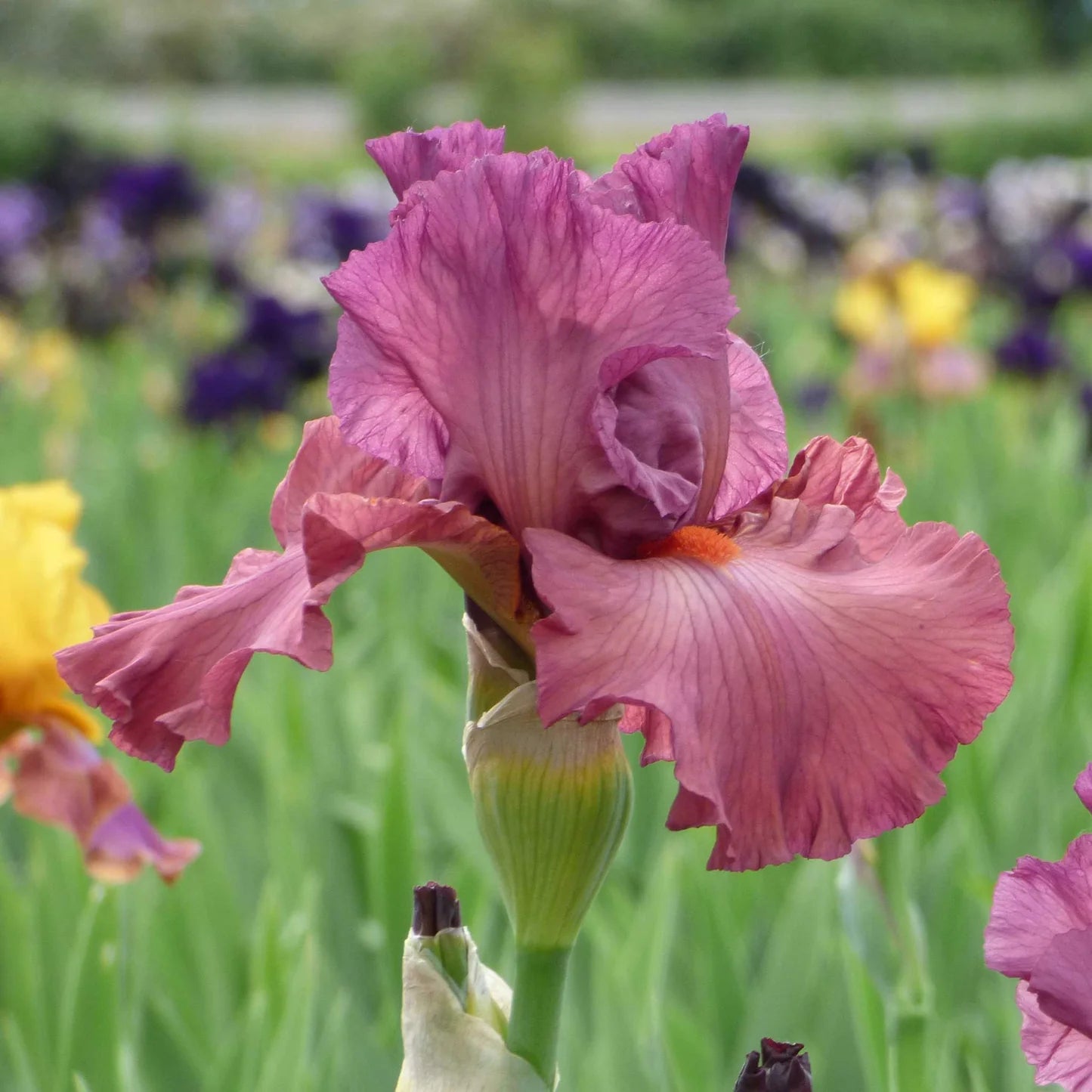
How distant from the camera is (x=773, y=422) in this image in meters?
0.54

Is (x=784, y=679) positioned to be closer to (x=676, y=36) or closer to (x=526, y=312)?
(x=526, y=312)

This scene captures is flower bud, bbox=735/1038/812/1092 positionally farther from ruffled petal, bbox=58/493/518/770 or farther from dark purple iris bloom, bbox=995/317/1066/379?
dark purple iris bloom, bbox=995/317/1066/379

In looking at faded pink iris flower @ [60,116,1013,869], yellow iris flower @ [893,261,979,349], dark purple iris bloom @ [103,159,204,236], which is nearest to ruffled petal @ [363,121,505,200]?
faded pink iris flower @ [60,116,1013,869]

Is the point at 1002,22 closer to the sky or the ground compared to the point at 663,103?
closer to the sky

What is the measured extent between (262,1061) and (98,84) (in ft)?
62.8

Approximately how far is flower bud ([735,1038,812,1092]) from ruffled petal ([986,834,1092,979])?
0.23ft

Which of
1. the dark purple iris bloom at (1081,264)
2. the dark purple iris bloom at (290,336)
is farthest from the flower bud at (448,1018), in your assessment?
the dark purple iris bloom at (1081,264)

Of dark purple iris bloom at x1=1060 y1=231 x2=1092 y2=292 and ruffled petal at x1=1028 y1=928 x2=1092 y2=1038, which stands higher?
dark purple iris bloom at x1=1060 y1=231 x2=1092 y2=292

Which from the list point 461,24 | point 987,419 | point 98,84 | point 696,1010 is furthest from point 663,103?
point 696,1010

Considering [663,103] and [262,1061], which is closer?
[262,1061]

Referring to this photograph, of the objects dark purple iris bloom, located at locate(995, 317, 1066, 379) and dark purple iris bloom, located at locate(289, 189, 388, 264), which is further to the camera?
dark purple iris bloom, located at locate(289, 189, 388, 264)

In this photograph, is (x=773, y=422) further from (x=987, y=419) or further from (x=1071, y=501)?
(x=987, y=419)

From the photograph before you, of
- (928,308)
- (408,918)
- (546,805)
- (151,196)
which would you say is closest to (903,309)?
(928,308)

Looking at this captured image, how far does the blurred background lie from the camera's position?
2.85 feet
